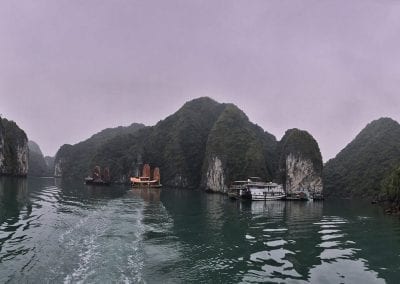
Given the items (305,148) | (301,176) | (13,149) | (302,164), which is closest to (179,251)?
(301,176)

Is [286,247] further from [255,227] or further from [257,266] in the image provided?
[255,227]

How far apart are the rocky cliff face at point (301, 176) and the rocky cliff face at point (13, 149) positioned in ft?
415

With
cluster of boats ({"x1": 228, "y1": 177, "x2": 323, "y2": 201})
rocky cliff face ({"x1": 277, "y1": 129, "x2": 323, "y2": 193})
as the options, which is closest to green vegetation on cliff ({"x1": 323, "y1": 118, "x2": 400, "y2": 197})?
rocky cliff face ({"x1": 277, "y1": 129, "x2": 323, "y2": 193})

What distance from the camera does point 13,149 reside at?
185m

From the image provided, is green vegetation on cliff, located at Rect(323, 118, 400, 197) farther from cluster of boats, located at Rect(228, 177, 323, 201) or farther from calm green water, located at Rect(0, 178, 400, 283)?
calm green water, located at Rect(0, 178, 400, 283)

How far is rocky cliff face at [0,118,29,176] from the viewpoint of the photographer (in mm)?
165663

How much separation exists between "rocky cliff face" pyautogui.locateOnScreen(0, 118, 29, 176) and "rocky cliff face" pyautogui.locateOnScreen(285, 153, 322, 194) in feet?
415

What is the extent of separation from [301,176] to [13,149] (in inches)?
5606

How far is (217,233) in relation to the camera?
35.5 meters

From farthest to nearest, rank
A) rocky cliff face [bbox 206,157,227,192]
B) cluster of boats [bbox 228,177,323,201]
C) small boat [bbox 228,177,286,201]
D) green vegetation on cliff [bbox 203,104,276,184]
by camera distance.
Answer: green vegetation on cliff [bbox 203,104,276,184] < rocky cliff face [bbox 206,157,227,192] < cluster of boats [bbox 228,177,323,201] < small boat [bbox 228,177,286,201]

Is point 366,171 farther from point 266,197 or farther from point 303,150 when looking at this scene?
point 266,197

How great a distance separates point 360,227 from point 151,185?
10472cm

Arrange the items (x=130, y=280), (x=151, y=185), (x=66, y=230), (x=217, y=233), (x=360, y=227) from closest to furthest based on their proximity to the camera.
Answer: (x=130, y=280)
(x=66, y=230)
(x=217, y=233)
(x=360, y=227)
(x=151, y=185)

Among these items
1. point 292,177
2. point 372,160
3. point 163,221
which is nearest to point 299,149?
point 292,177
